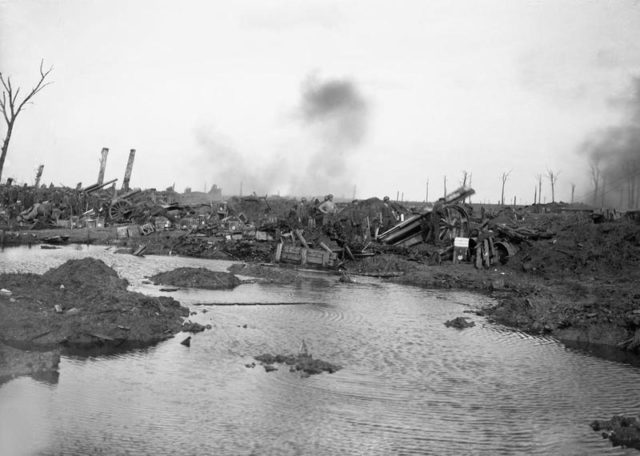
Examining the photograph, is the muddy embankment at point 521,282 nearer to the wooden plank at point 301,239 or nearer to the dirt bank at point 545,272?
the dirt bank at point 545,272

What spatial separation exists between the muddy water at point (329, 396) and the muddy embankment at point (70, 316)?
2.25 feet

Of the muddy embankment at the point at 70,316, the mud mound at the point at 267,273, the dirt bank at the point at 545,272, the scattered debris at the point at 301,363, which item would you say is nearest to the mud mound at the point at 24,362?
the muddy embankment at the point at 70,316

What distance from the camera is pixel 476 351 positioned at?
1619cm

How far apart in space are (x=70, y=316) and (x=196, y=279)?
9898 mm

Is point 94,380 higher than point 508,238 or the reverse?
the reverse

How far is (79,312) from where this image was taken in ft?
51.2

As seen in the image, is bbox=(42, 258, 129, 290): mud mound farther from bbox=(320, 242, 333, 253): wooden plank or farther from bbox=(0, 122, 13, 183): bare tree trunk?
bbox=(320, 242, 333, 253): wooden plank

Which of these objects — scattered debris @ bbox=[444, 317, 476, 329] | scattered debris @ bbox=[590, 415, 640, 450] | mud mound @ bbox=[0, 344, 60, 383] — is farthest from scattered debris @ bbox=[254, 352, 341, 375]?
scattered debris @ bbox=[444, 317, 476, 329]

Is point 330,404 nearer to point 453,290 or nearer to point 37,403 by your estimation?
point 37,403

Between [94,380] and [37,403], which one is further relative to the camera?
[94,380]

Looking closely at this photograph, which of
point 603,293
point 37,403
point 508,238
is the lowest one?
point 37,403

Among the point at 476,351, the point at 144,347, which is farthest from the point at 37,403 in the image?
the point at 476,351

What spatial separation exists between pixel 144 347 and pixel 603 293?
1836 cm

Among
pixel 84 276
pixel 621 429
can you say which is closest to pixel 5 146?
pixel 84 276
